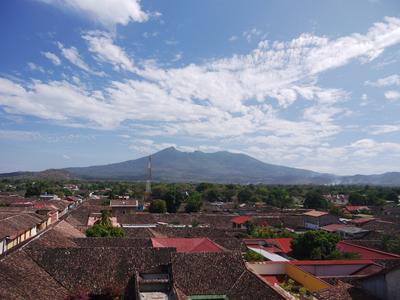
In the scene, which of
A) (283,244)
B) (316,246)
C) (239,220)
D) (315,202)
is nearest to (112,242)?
(316,246)

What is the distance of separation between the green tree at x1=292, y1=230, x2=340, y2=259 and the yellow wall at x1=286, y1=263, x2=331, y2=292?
6.09m

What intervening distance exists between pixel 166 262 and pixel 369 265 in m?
9.53

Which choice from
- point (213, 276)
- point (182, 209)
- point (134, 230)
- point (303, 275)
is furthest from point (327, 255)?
point (182, 209)

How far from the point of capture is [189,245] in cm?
2164

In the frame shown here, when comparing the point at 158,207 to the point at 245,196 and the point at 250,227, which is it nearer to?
the point at 250,227

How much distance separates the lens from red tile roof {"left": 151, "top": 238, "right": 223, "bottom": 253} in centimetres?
2075

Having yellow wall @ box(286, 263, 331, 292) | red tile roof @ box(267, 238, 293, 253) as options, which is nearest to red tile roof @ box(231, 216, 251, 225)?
red tile roof @ box(267, 238, 293, 253)

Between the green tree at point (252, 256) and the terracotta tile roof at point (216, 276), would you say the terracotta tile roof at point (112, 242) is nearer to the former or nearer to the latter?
the terracotta tile roof at point (216, 276)

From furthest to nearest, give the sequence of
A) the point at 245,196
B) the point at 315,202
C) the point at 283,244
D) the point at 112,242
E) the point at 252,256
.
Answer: the point at 245,196 < the point at 315,202 < the point at 283,244 < the point at 112,242 < the point at 252,256

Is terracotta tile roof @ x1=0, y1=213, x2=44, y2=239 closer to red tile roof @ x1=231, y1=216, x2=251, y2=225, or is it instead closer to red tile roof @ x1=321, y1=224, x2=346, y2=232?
red tile roof @ x1=231, y1=216, x2=251, y2=225

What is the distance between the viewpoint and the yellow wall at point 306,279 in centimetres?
1489

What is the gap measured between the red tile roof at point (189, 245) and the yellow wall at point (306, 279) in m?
4.01

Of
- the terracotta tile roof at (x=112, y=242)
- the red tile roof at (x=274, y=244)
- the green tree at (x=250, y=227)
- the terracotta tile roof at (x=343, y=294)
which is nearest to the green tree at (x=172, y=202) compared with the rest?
the green tree at (x=250, y=227)

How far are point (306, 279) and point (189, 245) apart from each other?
7.39m
